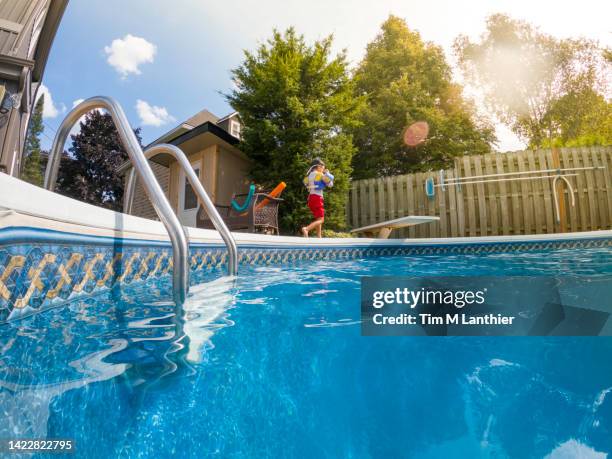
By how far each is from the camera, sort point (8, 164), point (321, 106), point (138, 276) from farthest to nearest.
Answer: point (321, 106) < point (8, 164) < point (138, 276)

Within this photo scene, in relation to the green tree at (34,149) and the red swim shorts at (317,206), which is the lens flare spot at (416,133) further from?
the green tree at (34,149)

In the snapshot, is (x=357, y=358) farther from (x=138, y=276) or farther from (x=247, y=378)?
(x=138, y=276)

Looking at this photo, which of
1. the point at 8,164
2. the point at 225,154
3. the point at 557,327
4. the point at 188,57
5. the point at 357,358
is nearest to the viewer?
the point at 357,358

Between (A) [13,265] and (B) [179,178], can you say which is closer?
(A) [13,265]

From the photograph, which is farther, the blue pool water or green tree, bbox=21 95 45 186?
green tree, bbox=21 95 45 186

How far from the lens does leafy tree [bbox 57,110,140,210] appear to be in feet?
72.9

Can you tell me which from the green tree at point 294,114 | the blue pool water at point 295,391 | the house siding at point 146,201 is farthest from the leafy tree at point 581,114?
the blue pool water at point 295,391

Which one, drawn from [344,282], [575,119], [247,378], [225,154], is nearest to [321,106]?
[225,154]

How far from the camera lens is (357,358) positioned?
1.02 m

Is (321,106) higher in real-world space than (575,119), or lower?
lower

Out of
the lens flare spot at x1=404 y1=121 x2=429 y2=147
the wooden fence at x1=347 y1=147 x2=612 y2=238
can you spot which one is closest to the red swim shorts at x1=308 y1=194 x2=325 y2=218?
the wooden fence at x1=347 y1=147 x2=612 y2=238

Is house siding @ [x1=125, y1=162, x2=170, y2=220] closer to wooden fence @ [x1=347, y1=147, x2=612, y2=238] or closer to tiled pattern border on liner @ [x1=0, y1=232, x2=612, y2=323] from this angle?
wooden fence @ [x1=347, y1=147, x2=612, y2=238]

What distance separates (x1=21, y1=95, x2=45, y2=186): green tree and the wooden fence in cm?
2740

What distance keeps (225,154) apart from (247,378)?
1017cm
